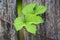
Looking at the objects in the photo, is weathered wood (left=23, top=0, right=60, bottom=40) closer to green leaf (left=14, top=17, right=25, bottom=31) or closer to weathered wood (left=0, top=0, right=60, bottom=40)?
weathered wood (left=0, top=0, right=60, bottom=40)

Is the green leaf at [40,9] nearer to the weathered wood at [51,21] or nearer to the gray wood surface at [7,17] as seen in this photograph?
the weathered wood at [51,21]

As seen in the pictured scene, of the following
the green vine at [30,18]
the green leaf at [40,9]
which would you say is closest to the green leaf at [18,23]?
the green vine at [30,18]

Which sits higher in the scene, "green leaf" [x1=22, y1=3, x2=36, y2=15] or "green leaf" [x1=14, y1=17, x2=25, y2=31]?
"green leaf" [x1=22, y1=3, x2=36, y2=15]

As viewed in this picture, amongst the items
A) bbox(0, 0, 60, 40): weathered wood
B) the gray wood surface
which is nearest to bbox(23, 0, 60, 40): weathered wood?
bbox(0, 0, 60, 40): weathered wood

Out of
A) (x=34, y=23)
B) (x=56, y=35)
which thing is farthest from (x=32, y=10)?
(x=56, y=35)

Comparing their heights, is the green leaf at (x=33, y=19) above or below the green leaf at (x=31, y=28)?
above

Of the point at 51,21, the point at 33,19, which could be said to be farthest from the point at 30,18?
the point at 51,21

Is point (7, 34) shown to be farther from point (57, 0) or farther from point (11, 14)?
point (57, 0)
